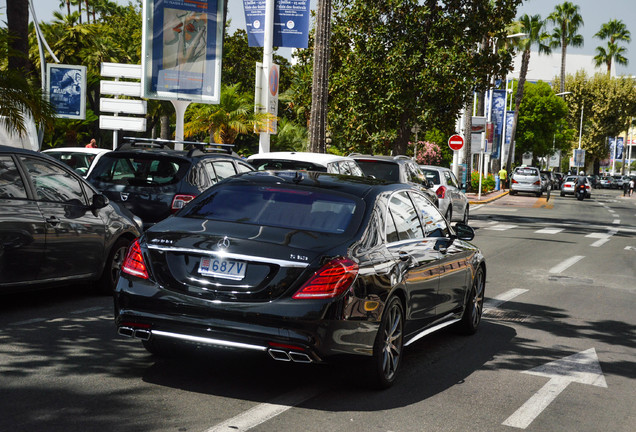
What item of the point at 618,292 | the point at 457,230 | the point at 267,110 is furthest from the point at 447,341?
the point at 267,110

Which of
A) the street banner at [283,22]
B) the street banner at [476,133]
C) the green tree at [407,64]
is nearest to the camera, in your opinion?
the street banner at [283,22]

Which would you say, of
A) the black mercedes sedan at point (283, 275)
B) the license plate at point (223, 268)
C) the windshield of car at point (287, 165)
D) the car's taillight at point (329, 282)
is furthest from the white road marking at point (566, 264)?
the license plate at point (223, 268)

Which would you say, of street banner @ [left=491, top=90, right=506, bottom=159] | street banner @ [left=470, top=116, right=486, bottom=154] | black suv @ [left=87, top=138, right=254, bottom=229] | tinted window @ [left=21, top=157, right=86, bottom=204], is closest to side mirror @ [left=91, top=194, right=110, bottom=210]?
tinted window @ [left=21, top=157, right=86, bottom=204]

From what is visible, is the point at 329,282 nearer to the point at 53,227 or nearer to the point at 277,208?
the point at 277,208

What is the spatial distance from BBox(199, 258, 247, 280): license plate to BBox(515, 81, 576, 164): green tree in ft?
281

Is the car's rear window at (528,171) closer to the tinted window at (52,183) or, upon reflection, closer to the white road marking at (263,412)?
the tinted window at (52,183)

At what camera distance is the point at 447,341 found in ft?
26.8

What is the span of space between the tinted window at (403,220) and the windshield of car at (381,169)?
1028 centimetres

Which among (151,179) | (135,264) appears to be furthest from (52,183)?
(135,264)

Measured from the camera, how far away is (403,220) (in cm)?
675

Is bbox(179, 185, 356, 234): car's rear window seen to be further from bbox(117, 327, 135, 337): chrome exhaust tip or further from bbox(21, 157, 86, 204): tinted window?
bbox(21, 157, 86, 204): tinted window

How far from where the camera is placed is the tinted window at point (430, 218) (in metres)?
7.31

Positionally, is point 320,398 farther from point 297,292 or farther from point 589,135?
point 589,135

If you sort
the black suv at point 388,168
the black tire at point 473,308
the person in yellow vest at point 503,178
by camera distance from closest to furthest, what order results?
the black tire at point 473,308
the black suv at point 388,168
the person in yellow vest at point 503,178
